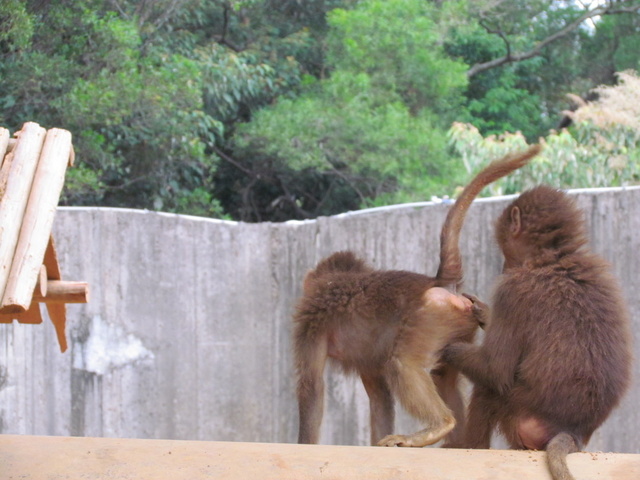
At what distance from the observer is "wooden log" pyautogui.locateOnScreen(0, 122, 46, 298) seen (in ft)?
9.21

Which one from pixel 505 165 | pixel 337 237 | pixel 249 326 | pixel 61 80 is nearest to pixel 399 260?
pixel 337 237

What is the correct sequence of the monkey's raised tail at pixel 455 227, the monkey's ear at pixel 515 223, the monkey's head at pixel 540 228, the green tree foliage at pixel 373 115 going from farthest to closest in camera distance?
the green tree foliage at pixel 373 115 → the monkey's raised tail at pixel 455 227 → the monkey's ear at pixel 515 223 → the monkey's head at pixel 540 228

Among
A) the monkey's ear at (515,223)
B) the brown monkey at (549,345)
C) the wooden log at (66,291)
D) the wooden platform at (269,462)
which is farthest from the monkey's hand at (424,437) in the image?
the wooden log at (66,291)

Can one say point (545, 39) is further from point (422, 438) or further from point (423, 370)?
point (422, 438)

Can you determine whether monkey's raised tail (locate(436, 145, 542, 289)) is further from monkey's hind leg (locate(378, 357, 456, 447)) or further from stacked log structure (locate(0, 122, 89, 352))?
stacked log structure (locate(0, 122, 89, 352))

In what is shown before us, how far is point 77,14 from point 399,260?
4.56m

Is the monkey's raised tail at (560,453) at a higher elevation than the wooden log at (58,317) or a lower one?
lower

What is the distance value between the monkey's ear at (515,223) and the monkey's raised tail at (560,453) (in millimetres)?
879

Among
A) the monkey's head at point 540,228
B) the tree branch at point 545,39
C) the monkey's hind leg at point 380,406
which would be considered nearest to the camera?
the monkey's head at point 540,228

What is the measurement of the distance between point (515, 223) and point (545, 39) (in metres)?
12.4

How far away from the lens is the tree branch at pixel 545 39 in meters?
14.1

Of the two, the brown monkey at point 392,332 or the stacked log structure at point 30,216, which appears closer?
the stacked log structure at point 30,216

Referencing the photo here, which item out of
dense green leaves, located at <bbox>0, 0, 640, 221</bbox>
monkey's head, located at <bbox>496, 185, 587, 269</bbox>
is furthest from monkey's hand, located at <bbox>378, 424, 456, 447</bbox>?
dense green leaves, located at <bbox>0, 0, 640, 221</bbox>

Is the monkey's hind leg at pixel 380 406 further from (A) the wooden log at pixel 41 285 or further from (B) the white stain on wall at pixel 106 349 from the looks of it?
(B) the white stain on wall at pixel 106 349
